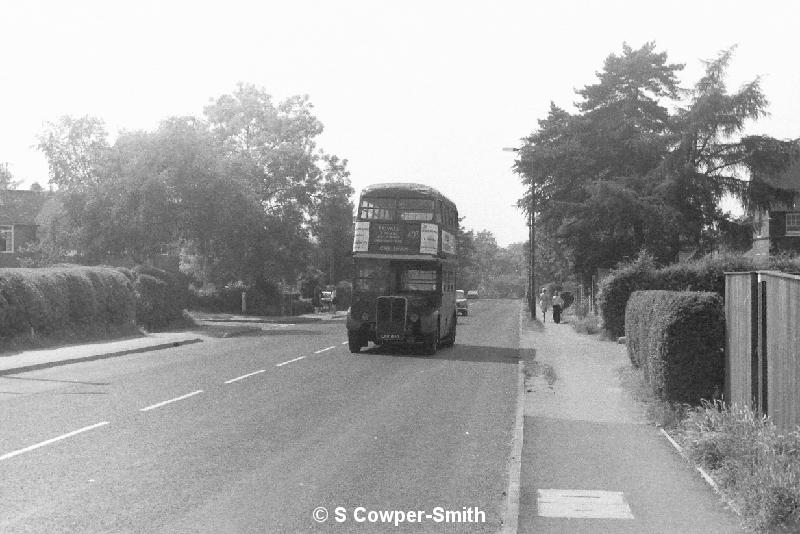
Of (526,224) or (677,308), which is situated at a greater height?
(526,224)

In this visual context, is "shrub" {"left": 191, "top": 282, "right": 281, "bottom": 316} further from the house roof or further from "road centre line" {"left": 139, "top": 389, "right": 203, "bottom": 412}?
"road centre line" {"left": 139, "top": 389, "right": 203, "bottom": 412}

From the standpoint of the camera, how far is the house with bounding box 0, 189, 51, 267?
63.3 m

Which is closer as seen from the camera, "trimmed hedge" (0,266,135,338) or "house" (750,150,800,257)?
"trimmed hedge" (0,266,135,338)

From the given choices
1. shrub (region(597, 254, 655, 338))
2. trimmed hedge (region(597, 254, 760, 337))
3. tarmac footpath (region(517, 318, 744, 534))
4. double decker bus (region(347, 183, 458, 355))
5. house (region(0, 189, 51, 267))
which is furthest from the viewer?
house (region(0, 189, 51, 267))

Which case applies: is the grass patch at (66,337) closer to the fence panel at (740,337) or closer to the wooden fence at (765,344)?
the fence panel at (740,337)

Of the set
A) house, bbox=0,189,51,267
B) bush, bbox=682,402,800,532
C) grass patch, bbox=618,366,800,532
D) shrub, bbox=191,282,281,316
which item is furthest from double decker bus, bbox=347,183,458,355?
house, bbox=0,189,51,267

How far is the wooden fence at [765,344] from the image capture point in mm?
8414

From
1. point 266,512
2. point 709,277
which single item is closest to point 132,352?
point 709,277

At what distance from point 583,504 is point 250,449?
13.3ft

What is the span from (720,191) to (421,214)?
22843 mm

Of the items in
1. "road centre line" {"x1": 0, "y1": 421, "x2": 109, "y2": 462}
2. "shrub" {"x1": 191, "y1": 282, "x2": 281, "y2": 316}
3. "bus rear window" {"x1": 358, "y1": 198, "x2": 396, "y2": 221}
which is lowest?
"road centre line" {"x1": 0, "y1": 421, "x2": 109, "y2": 462}

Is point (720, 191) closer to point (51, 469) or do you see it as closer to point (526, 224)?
point (526, 224)

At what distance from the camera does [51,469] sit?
9391 mm

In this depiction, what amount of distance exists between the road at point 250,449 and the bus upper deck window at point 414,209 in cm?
684
